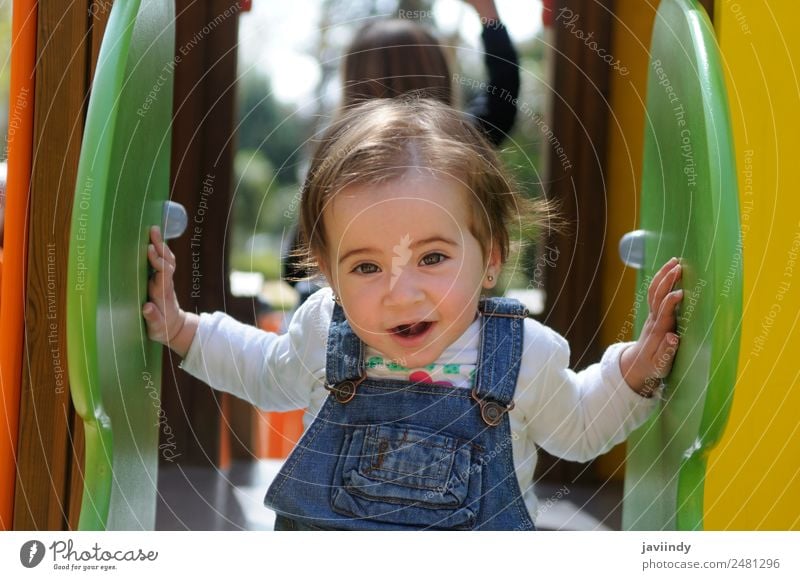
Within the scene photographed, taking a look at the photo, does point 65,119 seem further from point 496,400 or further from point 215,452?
point 215,452

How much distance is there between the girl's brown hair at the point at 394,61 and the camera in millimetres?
980

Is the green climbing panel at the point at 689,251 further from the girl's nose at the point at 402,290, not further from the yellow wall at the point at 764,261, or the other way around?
the girl's nose at the point at 402,290

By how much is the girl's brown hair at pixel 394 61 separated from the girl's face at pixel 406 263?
0.23 meters

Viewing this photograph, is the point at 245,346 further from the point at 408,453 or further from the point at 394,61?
the point at 394,61

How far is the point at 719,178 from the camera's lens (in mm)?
662

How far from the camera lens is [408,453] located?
0.76 meters

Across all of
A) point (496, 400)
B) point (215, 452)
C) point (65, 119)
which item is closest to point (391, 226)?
point (496, 400)

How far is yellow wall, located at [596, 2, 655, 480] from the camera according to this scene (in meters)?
1.17

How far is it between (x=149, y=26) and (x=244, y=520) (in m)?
0.67

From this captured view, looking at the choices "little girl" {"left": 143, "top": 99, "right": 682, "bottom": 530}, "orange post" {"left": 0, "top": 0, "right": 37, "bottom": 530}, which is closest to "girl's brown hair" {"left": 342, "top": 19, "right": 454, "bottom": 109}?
"little girl" {"left": 143, "top": 99, "right": 682, "bottom": 530}

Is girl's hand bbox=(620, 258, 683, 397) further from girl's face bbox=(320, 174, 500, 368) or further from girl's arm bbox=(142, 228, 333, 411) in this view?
girl's arm bbox=(142, 228, 333, 411)

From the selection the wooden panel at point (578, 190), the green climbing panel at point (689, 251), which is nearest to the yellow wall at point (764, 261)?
the green climbing panel at point (689, 251)

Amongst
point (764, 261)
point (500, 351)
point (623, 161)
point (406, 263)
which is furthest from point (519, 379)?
point (623, 161)

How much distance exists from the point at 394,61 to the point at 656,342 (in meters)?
0.44
